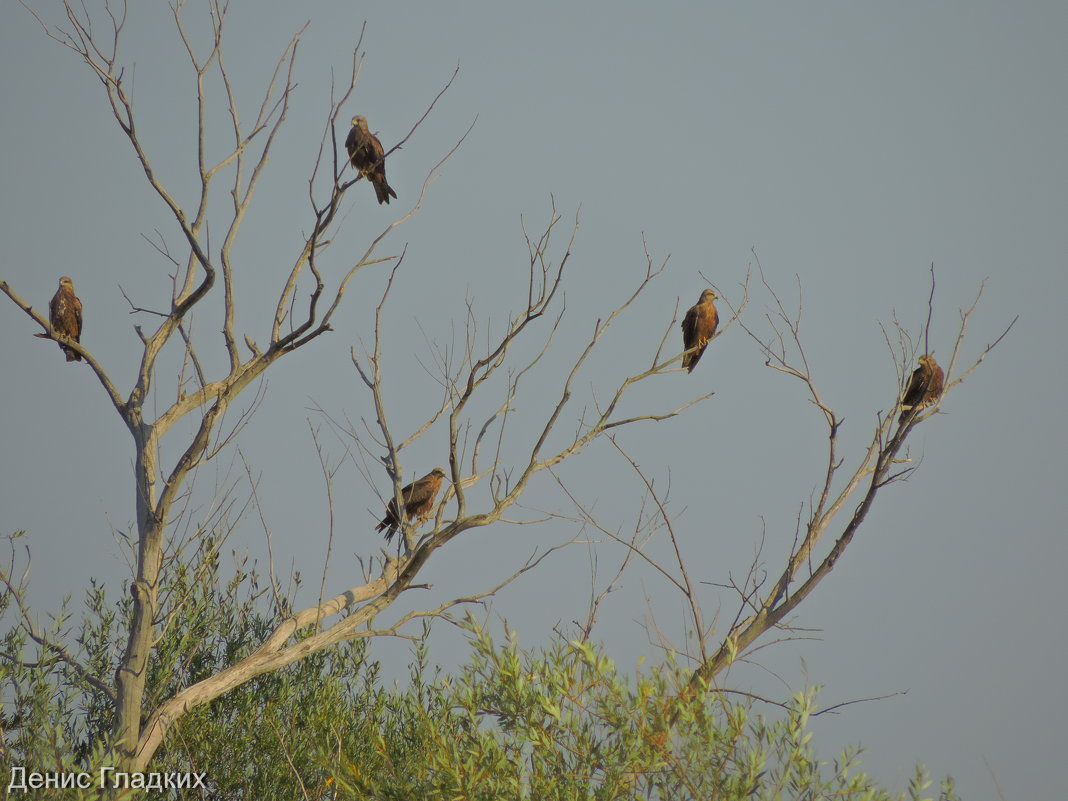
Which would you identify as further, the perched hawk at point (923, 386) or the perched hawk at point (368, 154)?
the perched hawk at point (368, 154)

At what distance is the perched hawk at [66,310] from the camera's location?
974 cm

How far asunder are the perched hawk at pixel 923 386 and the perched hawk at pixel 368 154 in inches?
188

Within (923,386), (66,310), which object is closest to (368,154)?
→ (66,310)

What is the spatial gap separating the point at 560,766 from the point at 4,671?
374 cm

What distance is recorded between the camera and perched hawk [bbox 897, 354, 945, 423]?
210 inches

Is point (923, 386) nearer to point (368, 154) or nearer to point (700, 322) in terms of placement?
point (700, 322)

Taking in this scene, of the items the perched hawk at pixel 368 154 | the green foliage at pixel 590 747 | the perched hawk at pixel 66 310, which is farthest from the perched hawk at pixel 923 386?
the perched hawk at pixel 66 310

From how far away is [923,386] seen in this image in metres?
6.63

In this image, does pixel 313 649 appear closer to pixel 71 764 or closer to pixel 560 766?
pixel 71 764

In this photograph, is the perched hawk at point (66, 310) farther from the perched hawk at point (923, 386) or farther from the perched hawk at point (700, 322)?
the perched hawk at point (923, 386)

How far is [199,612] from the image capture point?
23.8 feet

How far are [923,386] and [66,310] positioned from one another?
8149mm

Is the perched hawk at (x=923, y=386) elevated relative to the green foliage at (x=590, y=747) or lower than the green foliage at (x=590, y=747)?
elevated

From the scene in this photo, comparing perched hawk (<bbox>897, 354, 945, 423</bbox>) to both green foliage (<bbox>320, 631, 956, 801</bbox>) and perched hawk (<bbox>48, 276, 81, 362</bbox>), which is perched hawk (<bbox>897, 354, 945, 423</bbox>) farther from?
perched hawk (<bbox>48, 276, 81, 362</bbox>)
